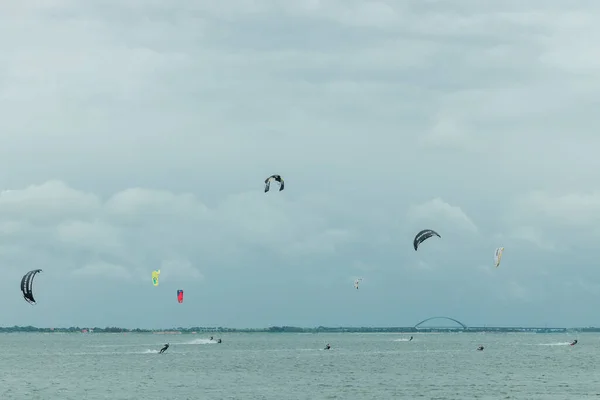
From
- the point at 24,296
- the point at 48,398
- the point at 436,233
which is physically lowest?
the point at 48,398

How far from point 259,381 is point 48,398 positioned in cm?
2492


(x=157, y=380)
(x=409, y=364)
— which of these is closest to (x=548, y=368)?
(x=409, y=364)

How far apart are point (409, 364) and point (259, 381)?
41.9m

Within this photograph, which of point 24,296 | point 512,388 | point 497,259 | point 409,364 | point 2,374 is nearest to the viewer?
point 512,388

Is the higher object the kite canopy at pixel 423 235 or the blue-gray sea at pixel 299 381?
the kite canopy at pixel 423 235

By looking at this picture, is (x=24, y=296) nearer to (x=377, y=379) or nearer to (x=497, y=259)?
(x=377, y=379)

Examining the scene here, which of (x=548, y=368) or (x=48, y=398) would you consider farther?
(x=548, y=368)

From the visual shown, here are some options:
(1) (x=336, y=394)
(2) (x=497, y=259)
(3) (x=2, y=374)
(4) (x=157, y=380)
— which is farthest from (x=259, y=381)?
(3) (x=2, y=374)

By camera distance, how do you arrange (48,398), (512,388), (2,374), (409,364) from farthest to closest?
1. (409,364)
2. (2,374)
3. (512,388)
4. (48,398)

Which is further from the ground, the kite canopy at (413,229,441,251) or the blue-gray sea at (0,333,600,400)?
the kite canopy at (413,229,441,251)

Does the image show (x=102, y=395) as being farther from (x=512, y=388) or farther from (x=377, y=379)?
(x=512, y=388)

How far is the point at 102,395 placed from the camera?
3204 inches

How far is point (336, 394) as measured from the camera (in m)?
81.1

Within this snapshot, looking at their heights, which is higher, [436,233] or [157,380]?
[436,233]
